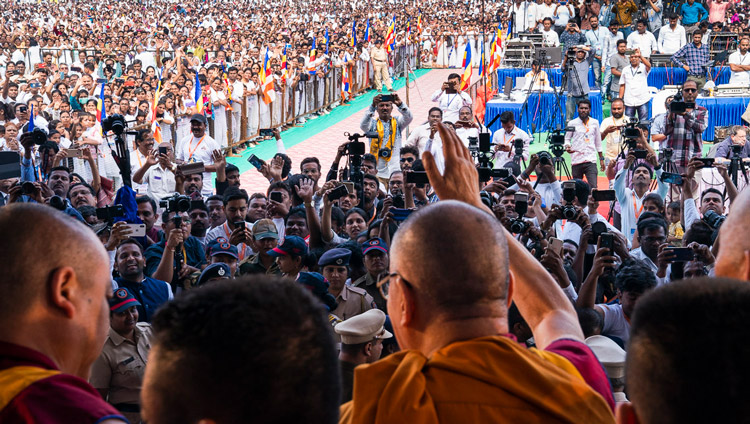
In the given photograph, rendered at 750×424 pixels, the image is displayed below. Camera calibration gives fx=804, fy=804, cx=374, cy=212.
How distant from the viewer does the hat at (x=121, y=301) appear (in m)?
4.27

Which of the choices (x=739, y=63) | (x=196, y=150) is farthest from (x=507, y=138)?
(x=739, y=63)

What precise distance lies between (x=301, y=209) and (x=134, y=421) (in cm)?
308

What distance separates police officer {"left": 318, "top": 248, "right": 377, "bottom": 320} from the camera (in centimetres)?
523

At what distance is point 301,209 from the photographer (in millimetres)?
6820

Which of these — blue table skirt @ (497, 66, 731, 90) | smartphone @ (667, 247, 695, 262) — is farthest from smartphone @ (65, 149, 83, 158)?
blue table skirt @ (497, 66, 731, 90)

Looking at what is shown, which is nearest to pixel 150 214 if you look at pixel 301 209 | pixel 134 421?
pixel 301 209

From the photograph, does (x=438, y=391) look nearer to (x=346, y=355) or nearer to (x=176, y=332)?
(x=176, y=332)

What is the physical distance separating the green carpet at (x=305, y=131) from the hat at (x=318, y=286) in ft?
29.8

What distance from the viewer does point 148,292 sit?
4.99 m

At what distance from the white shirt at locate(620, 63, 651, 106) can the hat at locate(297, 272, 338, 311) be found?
10.4m

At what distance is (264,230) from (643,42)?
12492mm

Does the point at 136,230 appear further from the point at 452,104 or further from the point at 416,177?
the point at 452,104

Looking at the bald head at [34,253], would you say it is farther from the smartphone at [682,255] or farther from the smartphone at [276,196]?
A: the smartphone at [276,196]

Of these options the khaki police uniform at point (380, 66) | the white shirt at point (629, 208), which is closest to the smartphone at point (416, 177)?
the white shirt at point (629, 208)
